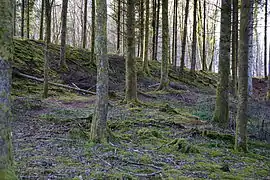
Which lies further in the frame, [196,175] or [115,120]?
[115,120]

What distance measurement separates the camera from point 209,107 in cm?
1220

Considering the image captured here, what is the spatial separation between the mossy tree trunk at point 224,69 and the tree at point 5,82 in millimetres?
7165

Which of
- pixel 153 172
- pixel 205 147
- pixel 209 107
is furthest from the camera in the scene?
pixel 209 107

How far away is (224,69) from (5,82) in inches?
288

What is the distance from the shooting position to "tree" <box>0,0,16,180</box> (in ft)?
9.34

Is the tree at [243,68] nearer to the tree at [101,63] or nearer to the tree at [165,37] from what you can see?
the tree at [101,63]

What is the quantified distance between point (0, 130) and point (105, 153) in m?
2.55

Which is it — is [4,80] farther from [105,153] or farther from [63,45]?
[63,45]

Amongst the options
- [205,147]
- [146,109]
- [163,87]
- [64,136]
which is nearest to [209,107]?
[146,109]

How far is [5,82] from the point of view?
288 cm

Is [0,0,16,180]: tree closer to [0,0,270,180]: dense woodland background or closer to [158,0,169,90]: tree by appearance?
[0,0,270,180]: dense woodland background

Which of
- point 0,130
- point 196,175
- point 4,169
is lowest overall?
point 196,175

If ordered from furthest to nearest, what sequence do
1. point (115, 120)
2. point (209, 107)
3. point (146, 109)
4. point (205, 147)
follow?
point (209, 107) < point (146, 109) < point (115, 120) < point (205, 147)

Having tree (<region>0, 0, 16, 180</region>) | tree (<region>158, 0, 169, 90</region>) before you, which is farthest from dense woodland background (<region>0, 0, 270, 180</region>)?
tree (<region>158, 0, 169, 90</region>)
